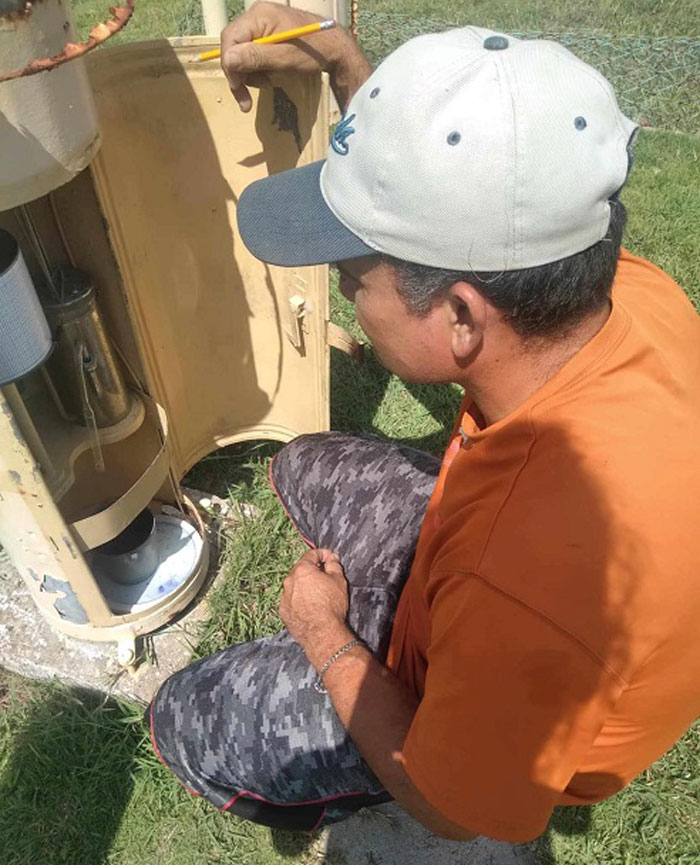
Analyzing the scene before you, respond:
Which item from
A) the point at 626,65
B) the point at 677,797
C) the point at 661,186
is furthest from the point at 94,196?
the point at 626,65

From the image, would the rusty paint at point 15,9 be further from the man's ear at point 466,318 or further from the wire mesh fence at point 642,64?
the wire mesh fence at point 642,64

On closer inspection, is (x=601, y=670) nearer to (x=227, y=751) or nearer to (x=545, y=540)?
(x=545, y=540)

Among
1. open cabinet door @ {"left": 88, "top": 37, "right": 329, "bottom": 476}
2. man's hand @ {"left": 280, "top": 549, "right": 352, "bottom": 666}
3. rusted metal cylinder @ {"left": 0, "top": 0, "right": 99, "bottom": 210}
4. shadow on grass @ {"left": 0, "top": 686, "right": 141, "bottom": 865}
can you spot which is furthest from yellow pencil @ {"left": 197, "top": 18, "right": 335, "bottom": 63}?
shadow on grass @ {"left": 0, "top": 686, "right": 141, "bottom": 865}

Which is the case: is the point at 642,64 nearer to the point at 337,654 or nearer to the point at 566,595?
the point at 337,654

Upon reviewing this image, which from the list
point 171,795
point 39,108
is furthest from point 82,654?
point 39,108

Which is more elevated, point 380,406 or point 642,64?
point 642,64

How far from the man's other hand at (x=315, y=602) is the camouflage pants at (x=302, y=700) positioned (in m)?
0.06

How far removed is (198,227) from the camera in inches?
83.2

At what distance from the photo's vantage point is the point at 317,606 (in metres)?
1.83

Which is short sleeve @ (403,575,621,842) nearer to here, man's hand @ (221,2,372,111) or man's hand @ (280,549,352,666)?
man's hand @ (280,549,352,666)

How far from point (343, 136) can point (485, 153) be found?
32cm

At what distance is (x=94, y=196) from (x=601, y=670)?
1.42 meters

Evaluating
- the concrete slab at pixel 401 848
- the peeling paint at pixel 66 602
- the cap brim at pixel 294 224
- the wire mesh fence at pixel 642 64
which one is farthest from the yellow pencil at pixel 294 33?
the wire mesh fence at pixel 642 64

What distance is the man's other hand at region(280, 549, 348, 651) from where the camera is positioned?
5.77 feet
